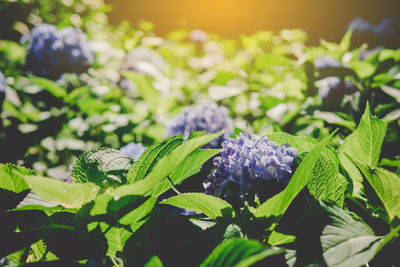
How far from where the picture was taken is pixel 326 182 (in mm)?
693

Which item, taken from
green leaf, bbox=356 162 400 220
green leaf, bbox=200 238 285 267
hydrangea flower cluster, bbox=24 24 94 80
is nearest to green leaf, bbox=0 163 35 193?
green leaf, bbox=200 238 285 267

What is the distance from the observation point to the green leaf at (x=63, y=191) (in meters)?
0.53

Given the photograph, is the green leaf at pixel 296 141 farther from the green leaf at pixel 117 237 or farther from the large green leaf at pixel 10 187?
the large green leaf at pixel 10 187

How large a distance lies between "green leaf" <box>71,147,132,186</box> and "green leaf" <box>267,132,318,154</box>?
419 mm

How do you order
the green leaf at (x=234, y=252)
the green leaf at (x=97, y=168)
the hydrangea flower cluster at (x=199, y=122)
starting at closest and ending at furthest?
the green leaf at (x=234, y=252), the green leaf at (x=97, y=168), the hydrangea flower cluster at (x=199, y=122)

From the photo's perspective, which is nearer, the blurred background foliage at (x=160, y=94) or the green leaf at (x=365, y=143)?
the green leaf at (x=365, y=143)

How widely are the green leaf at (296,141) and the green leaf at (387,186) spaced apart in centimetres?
16

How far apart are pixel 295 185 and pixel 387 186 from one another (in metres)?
0.22

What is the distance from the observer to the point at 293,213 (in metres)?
0.70

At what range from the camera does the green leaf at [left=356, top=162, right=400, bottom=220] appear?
63cm

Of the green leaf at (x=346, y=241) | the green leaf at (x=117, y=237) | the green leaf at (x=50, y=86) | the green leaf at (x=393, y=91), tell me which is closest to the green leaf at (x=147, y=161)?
the green leaf at (x=117, y=237)

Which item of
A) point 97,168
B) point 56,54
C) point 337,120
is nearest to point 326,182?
point 97,168

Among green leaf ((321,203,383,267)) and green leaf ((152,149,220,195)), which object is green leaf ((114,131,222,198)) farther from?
green leaf ((321,203,383,267))

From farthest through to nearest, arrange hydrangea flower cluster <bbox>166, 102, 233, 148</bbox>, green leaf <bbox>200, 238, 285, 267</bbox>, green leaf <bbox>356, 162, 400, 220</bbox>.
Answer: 1. hydrangea flower cluster <bbox>166, 102, 233, 148</bbox>
2. green leaf <bbox>356, 162, 400, 220</bbox>
3. green leaf <bbox>200, 238, 285, 267</bbox>
